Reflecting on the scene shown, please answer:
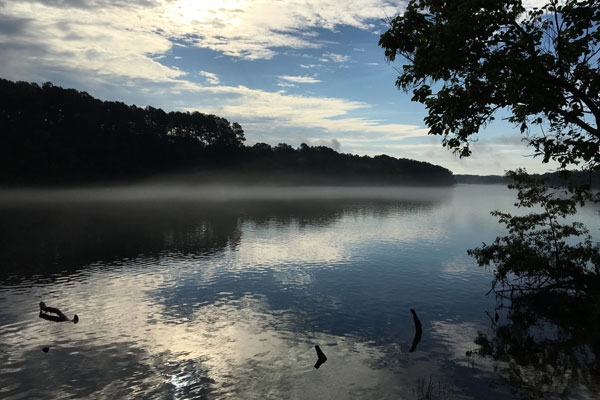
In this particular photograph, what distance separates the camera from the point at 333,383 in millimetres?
18625

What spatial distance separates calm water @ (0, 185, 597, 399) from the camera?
18.5 meters

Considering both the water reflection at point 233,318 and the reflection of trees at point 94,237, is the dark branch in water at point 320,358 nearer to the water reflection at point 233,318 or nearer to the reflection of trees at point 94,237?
the water reflection at point 233,318

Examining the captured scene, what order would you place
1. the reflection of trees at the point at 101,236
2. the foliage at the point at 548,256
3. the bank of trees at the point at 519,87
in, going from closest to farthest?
the bank of trees at the point at 519,87 < the foliage at the point at 548,256 < the reflection of trees at the point at 101,236

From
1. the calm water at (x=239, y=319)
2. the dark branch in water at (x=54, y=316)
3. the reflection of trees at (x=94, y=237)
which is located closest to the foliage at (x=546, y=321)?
the calm water at (x=239, y=319)

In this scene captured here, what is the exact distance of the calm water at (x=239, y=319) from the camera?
18531 mm

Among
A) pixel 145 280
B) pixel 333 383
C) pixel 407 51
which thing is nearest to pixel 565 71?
pixel 407 51

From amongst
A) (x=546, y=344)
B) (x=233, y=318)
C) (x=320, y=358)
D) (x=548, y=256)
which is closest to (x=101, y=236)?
(x=233, y=318)

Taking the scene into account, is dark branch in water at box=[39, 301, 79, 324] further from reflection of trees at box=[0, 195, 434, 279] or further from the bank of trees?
the bank of trees

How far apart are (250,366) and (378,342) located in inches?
311

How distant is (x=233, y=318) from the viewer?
90.1 ft

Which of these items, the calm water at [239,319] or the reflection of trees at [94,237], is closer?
the calm water at [239,319]

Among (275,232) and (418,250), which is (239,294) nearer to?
(418,250)

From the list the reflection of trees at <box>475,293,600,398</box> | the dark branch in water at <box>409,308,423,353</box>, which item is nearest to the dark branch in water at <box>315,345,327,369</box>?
the dark branch in water at <box>409,308,423,353</box>

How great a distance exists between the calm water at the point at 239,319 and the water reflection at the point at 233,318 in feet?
0.34
